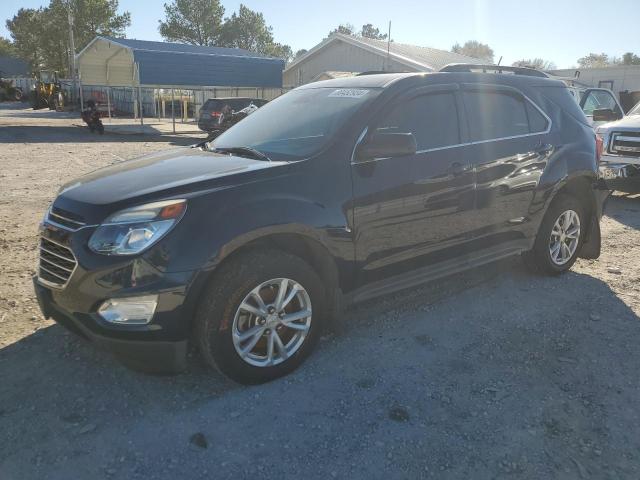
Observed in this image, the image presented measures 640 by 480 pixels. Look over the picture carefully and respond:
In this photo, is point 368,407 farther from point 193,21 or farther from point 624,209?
point 193,21

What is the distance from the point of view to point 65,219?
2.95 metres

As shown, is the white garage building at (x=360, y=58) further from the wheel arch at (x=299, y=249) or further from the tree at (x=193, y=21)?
the tree at (x=193, y=21)

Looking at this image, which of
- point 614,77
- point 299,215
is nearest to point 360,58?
point 614,77

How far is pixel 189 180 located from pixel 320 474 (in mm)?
1718

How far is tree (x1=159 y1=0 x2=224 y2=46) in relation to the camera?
67.2 m

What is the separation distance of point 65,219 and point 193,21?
237 feet

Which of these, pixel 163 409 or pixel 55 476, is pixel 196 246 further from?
pixel 55 476

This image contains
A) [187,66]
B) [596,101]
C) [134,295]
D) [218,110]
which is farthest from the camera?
[187,66]

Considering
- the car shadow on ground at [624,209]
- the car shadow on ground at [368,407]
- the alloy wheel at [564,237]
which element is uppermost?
the alloy wheel at [564,237]

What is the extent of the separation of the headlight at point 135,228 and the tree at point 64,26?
63.0 metres

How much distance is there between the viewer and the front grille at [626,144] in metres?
8.51

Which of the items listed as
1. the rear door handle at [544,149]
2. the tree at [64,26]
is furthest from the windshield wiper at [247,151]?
the tree at [64,26]

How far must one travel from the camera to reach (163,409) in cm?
292

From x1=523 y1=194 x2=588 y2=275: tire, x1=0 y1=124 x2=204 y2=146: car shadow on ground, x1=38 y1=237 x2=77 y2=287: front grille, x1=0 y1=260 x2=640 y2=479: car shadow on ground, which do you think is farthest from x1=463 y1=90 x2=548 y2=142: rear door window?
x1=0 y1=124 x2=204 y2=146: car shadow on ground
